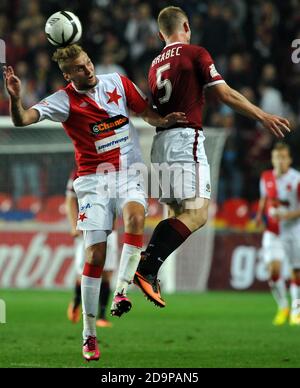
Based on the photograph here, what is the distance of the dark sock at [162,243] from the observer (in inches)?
287

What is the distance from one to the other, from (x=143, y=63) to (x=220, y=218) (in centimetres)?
357

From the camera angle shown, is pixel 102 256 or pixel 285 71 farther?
pixel 285 71

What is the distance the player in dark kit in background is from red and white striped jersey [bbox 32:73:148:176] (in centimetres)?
22

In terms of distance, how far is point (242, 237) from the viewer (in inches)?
637

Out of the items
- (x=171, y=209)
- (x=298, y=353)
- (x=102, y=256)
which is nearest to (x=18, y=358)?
(x=102, y=256)

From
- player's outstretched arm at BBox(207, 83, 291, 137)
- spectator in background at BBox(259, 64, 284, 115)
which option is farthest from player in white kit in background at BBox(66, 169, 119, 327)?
spectator in background at BBox(259, 64, 284, 115)

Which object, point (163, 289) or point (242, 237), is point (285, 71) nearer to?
point (242, 237)

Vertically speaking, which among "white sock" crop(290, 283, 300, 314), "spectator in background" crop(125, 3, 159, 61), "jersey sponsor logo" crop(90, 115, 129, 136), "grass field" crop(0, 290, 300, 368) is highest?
"spectator in background" crop(125, 3, 159, 61)

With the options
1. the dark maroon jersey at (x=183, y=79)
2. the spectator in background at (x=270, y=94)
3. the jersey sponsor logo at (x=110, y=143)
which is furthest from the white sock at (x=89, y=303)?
the spectator in background at (x=270, y=94)

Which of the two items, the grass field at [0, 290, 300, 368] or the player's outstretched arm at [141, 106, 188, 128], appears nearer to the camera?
the player's outstretched arm at [141, 106, 188, 128]

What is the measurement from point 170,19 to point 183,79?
0.52 metres

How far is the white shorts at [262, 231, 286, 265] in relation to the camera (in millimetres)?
12781

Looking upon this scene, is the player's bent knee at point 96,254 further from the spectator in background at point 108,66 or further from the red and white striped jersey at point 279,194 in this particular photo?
the spectator in background at point 108,66

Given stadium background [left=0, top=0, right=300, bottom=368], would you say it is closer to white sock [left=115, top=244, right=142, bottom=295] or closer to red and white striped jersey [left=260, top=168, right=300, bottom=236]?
red and white striped jersey [left=260, top=168, right=300, bottom=236]
